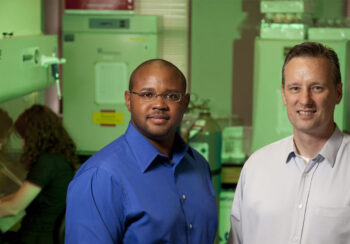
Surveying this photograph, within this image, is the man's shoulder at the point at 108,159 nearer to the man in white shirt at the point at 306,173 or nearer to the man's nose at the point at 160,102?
the man's nose at the point at 160,102

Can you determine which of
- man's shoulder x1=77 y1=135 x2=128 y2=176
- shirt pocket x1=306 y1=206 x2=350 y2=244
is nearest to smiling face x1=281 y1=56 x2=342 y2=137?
shirt pocket x1=306 y1=206 x2=350 y2=244

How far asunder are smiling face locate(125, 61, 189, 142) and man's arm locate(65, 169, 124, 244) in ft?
0.68

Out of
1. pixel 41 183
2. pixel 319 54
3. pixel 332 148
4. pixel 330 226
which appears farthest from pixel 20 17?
pixel 330 226

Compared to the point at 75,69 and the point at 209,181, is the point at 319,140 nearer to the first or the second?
the point at 209,181

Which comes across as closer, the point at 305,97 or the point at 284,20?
the point at 305,97

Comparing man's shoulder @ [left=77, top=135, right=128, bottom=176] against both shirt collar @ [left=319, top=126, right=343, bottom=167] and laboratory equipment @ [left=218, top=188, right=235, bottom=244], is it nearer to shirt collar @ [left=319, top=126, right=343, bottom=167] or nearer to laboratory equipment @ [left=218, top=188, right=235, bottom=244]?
shirt collar @ [left=319, top=126, right=343, bottom=167]

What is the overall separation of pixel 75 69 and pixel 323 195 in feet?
8.59

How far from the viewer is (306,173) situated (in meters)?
1.74

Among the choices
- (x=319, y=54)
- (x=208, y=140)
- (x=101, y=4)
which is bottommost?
(x=208, y=140)

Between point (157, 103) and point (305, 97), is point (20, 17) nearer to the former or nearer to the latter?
Result: point (157, 103)

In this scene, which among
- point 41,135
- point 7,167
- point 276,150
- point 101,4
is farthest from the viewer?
point 101,4

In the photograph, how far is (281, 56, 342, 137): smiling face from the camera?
1652 mm

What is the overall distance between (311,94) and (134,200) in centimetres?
60

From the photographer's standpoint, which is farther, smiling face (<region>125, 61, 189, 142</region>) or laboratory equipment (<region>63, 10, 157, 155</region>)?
laboratory equipment (<region>63, 10, 157, 155</region>)
